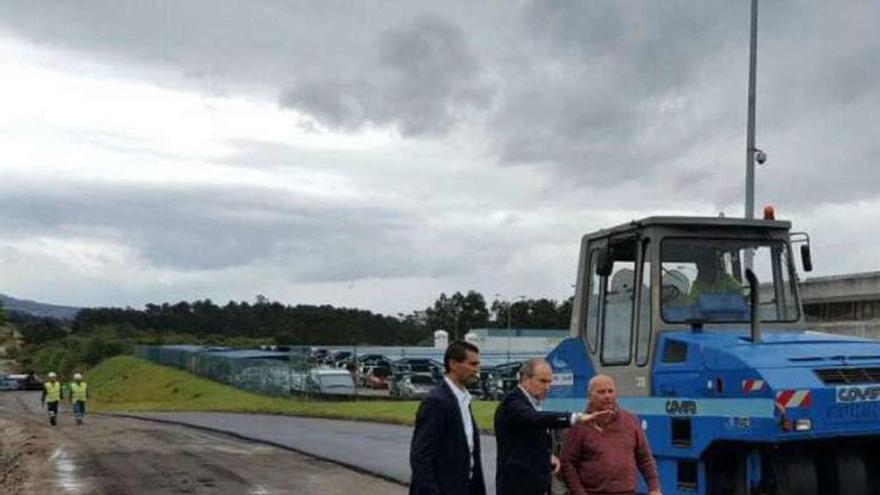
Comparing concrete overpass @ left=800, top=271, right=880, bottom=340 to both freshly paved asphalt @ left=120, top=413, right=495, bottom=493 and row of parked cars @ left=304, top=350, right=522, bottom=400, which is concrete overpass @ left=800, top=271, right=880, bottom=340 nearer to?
freshly paved asphalt @ left=120, top=413, right=495, bottom=493

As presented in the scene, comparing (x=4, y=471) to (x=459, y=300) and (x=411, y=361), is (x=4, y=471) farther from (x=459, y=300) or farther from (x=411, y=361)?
(x=459, y=300)

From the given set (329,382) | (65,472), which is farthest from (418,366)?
(65,472)

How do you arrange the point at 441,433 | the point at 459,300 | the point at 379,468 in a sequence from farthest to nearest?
the point at 459,300, the point at 379,468, the point at 441,433

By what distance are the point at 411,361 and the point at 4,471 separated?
41.2 meters

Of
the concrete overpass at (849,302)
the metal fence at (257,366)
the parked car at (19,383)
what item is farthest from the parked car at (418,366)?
the parked car at (19,383)

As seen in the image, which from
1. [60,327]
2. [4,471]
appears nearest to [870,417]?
[4,471]

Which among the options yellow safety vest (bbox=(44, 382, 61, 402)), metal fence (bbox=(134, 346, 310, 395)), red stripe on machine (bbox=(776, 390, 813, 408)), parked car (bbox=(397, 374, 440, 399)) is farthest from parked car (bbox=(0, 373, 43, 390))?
red stripe on machine (bbox=(776, 390, 813, 408))

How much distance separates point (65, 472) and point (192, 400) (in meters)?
37.7

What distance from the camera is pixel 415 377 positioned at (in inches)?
1960

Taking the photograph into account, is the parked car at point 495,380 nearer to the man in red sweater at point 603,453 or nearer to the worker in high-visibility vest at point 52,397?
the worker in high-visibility vest at point 52,397

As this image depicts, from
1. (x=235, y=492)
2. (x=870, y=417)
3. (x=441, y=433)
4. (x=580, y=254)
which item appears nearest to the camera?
(x=441, y=433)

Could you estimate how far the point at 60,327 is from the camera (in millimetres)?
162875

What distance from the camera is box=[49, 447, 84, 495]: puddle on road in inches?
640

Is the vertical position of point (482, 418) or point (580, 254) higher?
point (580, 254)
